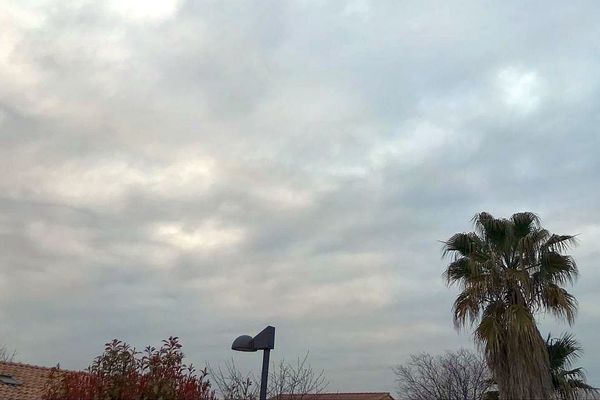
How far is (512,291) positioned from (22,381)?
68.4ft

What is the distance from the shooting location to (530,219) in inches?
A: 709

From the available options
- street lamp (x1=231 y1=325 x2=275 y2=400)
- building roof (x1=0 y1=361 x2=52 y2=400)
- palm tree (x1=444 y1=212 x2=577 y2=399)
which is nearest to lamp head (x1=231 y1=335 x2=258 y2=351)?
street lamp (x1=231 y1=325 x2=275 y2=400)

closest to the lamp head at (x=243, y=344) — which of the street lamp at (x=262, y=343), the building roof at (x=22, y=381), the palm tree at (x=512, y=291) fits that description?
the street lamp at (x=262, y=343)

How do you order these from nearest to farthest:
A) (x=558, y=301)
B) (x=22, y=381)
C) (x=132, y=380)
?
(x=132, y=380), (x=558, y=301), (x=22, y=381)

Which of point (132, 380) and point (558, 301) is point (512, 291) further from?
point (132, 380)

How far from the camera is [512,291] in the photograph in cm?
1686

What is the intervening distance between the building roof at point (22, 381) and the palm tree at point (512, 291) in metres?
15.7

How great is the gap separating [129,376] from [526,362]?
395 inches

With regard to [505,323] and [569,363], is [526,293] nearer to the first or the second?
[505,323]

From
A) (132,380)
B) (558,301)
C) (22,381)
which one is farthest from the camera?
(22,381)

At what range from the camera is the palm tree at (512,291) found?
15359 mm

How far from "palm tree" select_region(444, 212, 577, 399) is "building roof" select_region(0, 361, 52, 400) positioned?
1574 cm

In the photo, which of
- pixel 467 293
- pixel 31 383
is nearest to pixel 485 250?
pixel 467 293

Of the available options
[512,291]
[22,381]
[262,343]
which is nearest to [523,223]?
[512,291]
